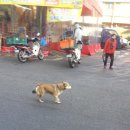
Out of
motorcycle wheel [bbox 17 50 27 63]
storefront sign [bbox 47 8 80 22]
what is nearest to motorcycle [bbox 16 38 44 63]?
motorcycle wheel [bbox 17 50 27 63]

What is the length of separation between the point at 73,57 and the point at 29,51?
1.88 metres

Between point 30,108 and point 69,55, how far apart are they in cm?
751

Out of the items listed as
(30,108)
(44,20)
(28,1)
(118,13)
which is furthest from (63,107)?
(118,13)

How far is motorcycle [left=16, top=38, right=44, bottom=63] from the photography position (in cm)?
1556

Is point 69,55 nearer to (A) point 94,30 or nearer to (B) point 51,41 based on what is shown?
(B) point 51,41

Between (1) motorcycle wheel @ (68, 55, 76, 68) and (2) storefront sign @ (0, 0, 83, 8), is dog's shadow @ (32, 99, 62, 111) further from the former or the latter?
(2) storefront sign @ (0, 0, 83, 8)

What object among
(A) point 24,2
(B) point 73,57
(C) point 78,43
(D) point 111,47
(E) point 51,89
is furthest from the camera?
(A) point 24,2

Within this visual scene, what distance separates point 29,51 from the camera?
1588 cm

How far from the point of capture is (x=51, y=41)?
2105cm

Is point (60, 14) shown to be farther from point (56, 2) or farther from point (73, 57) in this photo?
point (73, 57)

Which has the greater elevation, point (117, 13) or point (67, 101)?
point (117, 13)

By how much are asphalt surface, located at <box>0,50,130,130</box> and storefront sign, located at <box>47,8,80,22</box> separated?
24.6ft

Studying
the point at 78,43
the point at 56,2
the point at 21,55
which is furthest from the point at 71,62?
the point at 56,2

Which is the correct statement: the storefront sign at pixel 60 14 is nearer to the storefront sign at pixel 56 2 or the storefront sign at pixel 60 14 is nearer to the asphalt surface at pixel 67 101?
the storefront sign at pixel 56 2
